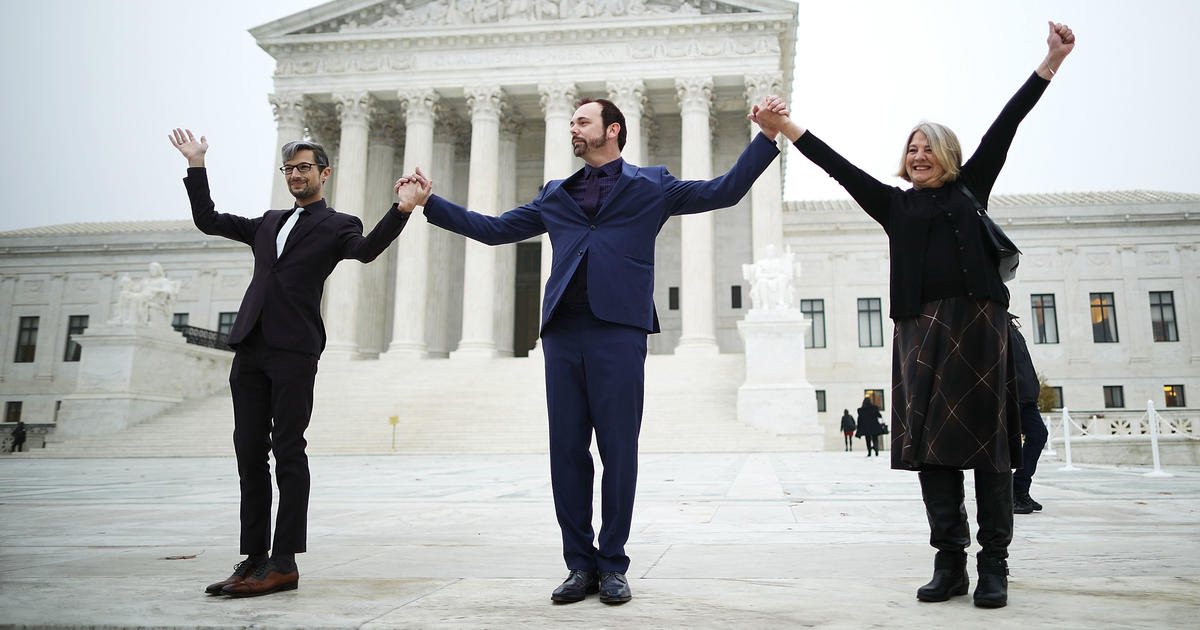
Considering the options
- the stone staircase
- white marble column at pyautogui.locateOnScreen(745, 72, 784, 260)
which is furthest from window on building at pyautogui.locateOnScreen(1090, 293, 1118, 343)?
the stone staircase

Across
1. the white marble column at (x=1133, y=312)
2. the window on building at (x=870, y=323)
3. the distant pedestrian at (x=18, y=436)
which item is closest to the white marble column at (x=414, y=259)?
the distant pedestrian at (x=18, y=436)

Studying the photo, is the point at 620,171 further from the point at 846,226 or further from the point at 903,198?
the point at 846,226

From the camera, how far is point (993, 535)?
127 inches

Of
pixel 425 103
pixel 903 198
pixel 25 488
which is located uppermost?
pixel 425 103

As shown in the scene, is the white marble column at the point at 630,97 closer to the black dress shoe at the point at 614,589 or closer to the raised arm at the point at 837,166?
the raised arm at the point at 837,166

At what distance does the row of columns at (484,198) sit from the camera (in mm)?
31781

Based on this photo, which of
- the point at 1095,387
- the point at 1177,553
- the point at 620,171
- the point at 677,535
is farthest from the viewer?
the point at 1095,387

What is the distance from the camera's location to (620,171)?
394cm

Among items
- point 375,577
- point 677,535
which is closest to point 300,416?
point 375,577

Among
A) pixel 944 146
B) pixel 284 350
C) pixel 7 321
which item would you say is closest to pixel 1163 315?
pixel 944 146

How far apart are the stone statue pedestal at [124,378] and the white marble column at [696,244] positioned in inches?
688

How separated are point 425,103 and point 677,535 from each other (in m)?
31.4

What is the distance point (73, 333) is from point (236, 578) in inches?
1906

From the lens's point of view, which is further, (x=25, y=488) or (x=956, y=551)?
(x=25, y=488)
